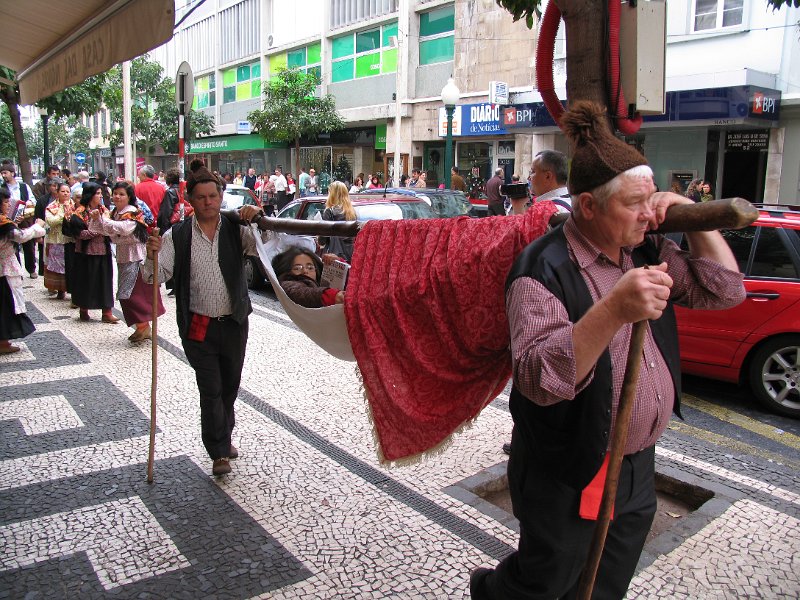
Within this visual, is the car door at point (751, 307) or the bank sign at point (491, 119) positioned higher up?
the bank sign at point (491, 119)

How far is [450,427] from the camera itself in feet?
9.07

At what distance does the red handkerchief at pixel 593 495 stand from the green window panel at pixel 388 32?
27233 millimetres

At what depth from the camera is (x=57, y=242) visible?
977cm

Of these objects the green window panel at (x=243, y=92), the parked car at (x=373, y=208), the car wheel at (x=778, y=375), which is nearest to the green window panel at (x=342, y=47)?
the green window panel at (x=243, y=92)

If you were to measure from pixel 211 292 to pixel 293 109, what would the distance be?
78.2ft

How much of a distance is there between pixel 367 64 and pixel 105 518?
27335mm

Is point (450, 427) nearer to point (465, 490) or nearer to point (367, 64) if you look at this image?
point (465, 490)

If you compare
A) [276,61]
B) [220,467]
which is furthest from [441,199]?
[276,61]

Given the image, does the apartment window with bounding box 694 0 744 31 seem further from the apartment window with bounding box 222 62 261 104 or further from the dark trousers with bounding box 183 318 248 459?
the apartment window with bounding box 222 62 261 104

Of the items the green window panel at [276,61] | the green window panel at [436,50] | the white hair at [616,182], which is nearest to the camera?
the white hair at [616,182]

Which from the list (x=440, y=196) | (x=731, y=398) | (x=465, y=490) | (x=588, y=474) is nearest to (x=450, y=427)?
(x=588, y=474)

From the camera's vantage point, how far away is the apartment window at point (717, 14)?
51.0ft

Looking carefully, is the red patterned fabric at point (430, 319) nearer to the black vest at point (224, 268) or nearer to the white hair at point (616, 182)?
the white hair at point (616, 182)

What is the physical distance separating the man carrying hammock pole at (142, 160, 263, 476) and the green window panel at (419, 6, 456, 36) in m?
22.3
